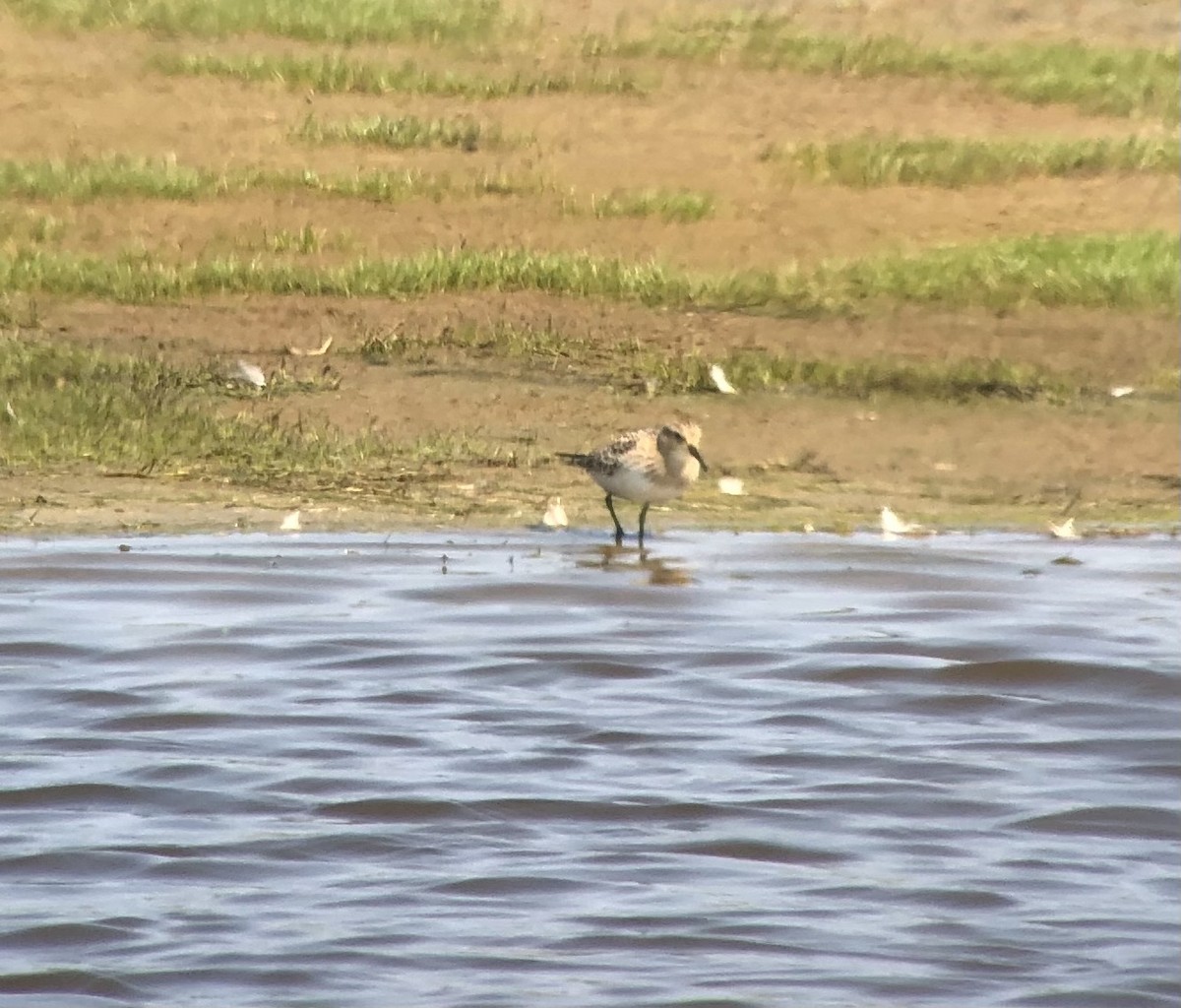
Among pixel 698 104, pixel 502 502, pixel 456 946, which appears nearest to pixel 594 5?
pixel 698 104

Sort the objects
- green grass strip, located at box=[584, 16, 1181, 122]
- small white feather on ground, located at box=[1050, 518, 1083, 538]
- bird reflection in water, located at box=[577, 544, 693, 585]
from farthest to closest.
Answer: green grass strip, located at box=[584, 16, 1181, 122] → small white feather on ground, located at box=[1050, 518, 1083, 538] → bird reflection in water, located at box=[577, 544, 693, 585]

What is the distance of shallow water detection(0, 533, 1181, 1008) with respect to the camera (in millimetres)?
6074

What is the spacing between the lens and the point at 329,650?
29.3ft

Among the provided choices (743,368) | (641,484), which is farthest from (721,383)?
(641,484)

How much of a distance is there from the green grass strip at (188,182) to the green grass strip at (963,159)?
68.4 inches

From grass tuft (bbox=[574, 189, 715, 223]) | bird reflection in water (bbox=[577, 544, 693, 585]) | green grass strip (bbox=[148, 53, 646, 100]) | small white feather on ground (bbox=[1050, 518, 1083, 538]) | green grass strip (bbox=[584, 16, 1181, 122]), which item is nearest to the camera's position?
bird reflection in water (bbox=[577, 544, 693, 585])

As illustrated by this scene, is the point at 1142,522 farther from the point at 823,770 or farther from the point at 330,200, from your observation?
the point at 330,200

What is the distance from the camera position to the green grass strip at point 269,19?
19047mm

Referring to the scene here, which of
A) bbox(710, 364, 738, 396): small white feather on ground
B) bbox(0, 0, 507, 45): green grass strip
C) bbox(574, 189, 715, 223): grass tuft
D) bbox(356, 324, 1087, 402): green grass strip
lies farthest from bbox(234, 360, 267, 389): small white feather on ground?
bbox(0, 0, 507, 45): green grass strip

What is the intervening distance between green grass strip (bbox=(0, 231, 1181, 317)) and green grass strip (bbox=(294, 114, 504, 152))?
200cm

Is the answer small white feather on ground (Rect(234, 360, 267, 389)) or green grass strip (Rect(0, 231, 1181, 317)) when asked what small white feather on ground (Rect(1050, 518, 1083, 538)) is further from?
green grass strip (Rect(0, 231, 1181, 317))

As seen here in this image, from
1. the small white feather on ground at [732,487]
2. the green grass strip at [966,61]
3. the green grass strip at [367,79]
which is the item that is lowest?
the small white feather on ground at [732,487]

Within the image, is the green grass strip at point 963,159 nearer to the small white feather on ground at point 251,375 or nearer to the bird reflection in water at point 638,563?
the small white feather on ground at point 251,375

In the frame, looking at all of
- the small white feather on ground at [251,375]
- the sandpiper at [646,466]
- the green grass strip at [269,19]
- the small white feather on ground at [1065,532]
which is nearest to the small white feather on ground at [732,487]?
the sandpiper at [646,466]
